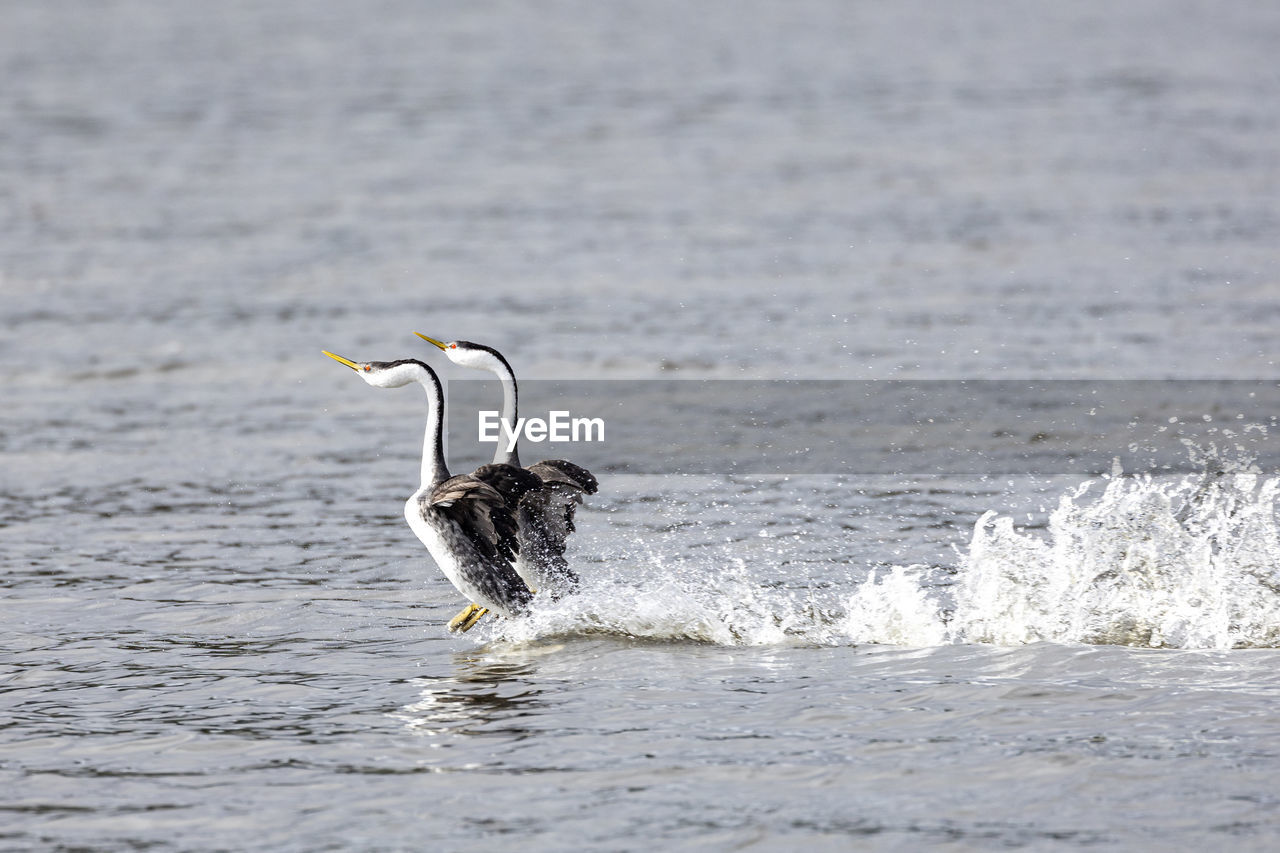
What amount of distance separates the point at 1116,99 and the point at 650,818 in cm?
2820

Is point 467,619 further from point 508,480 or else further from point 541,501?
point 508,480

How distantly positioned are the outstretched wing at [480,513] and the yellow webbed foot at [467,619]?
0.30 metres

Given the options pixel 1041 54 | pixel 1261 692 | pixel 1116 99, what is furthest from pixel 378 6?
pixel 1261 692

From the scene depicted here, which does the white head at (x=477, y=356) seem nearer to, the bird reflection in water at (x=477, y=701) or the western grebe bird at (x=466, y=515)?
the western grebe bird at (x=466, y=515)

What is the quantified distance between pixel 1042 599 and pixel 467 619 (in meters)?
2.99

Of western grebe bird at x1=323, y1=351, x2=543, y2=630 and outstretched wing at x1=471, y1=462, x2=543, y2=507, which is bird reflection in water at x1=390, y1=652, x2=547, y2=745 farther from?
outstretched wing at x1=471, y1=462, x2=543, y2=507

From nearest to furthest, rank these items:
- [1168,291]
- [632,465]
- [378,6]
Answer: [632,465] < [1168,291] < [378,6]

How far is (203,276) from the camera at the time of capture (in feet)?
64.4

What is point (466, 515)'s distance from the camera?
8.55 m

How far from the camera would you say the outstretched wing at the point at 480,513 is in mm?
8250

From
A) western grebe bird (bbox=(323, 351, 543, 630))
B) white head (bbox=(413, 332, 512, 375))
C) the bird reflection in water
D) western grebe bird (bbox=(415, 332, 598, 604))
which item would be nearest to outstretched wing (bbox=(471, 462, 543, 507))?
western grebe bird (bbox=(323, 351, 543, 630))

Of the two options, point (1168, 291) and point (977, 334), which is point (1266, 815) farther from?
point (1168, 291)

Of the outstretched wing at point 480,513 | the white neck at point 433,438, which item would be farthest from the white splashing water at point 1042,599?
the white neck at point 433,438

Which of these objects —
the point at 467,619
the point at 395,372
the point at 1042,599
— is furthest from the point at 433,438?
the point at 1042,599
